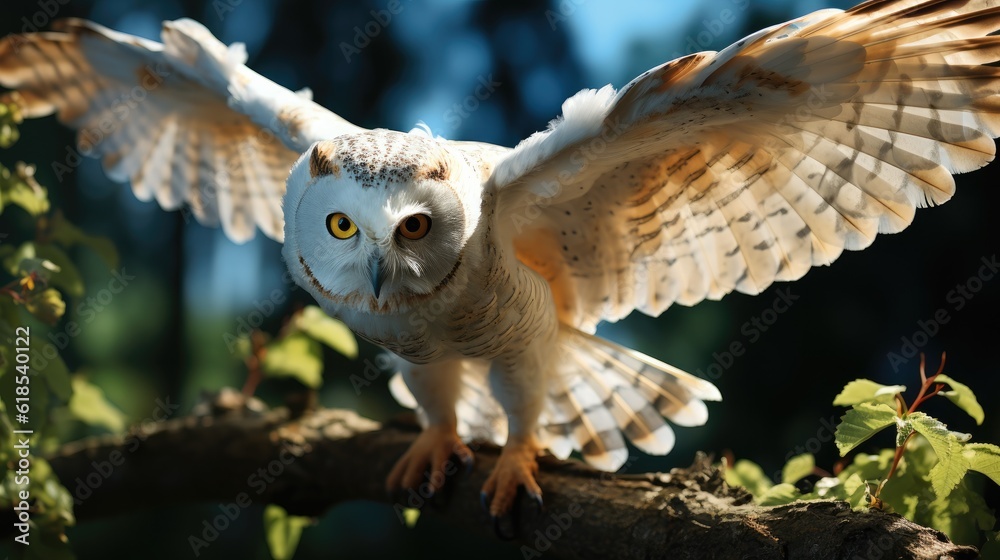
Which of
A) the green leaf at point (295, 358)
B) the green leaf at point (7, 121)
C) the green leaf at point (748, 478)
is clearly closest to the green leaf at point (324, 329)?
the green leaf at point (295, 358)

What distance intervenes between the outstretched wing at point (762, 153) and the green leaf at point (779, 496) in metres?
0.35

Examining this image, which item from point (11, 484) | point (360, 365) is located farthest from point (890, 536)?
point (360, 365)

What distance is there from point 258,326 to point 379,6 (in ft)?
3.75

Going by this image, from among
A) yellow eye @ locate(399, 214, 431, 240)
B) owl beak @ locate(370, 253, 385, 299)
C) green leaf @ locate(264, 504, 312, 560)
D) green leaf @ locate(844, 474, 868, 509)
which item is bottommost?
green leaf @ locate(264, 504, 312, 560)

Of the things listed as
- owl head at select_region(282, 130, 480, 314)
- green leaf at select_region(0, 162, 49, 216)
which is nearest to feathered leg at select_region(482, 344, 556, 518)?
owl head at select_region(282, 130, 480, 314)

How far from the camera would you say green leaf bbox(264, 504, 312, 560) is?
1738 millimetres

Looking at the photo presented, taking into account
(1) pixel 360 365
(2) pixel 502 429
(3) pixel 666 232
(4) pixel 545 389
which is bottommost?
(1) pixel 360 365

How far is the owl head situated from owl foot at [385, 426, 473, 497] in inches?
21.5

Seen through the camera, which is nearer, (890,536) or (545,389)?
(890,536)

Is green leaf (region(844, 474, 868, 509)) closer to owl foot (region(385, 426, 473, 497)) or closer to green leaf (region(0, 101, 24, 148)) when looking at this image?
owl foot (region(385, 426, 473, 497))

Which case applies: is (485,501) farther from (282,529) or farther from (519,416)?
(282,529)

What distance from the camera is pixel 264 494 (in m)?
1.77

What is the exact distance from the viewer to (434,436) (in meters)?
1.51

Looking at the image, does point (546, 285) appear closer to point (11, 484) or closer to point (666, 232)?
point (666, 232)
